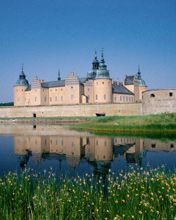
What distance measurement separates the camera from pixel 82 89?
53406mm

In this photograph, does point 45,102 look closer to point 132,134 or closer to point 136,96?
point 136,96

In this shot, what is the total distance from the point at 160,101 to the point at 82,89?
19.0m

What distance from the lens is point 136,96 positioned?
61250 millimetres

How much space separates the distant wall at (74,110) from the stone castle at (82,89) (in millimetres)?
3366

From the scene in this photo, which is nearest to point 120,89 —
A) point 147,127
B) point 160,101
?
point 160,101

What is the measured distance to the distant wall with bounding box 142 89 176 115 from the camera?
36438 millimetres

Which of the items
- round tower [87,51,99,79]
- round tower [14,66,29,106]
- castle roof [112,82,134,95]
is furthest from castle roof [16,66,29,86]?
castle roof [112,82,134,95]

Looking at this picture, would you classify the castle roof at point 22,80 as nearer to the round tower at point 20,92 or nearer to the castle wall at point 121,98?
the round tower at point 20,92

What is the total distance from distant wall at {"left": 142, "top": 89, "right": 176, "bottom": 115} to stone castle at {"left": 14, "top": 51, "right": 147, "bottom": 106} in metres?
10.4

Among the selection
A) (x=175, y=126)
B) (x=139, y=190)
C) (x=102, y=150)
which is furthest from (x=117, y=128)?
(x=139, y=190)

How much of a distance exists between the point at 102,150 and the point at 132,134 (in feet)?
22.7

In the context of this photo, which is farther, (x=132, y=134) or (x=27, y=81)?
(x=27, y=81)

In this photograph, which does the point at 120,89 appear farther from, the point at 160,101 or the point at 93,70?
the point at 160,101

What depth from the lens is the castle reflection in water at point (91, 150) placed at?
12.7 metres
